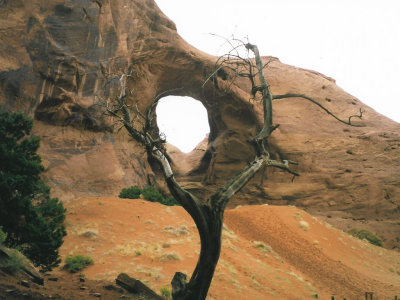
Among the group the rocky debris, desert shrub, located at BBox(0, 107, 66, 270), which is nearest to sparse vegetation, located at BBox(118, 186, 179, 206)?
desert shrub, located at BBox(0, 107, 66, 270)

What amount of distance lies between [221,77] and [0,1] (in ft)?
51.7

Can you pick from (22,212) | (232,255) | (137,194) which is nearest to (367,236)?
(232,255)

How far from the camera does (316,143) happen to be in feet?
83.5

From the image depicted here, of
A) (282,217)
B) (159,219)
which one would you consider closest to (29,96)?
(159,219)

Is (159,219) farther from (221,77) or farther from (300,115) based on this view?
(300,115)

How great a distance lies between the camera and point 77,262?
30.2 ft

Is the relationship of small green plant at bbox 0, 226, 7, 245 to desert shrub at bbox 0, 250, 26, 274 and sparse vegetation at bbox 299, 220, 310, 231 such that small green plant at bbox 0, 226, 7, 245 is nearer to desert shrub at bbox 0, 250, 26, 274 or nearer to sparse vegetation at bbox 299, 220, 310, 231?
desert shrub at bbox 0, 250, 26, 274

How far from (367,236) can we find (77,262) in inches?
650

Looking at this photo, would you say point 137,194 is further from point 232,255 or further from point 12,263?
point 12,263

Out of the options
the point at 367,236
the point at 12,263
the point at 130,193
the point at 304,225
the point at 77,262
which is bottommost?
the point at 77,262

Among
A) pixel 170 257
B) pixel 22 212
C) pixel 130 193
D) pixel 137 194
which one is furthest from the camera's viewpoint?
pixel 137 194

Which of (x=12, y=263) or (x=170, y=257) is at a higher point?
(x=12, y=263)

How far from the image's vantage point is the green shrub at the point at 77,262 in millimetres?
9016

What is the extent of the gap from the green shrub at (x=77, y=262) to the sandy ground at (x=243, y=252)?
9.7 inches
